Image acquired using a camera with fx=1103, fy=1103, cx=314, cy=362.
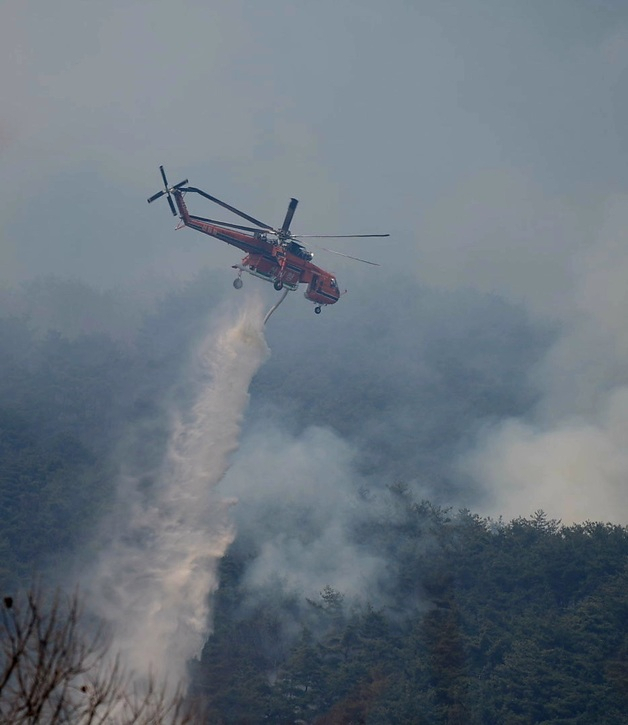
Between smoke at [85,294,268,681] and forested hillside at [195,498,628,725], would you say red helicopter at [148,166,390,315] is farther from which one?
forested hillside at [195,498,628,725]

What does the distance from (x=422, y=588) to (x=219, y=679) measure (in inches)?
809

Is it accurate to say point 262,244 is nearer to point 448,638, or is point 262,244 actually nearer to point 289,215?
point 289,215

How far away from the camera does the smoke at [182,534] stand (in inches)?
2127

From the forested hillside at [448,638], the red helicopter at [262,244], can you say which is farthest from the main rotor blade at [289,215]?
the forested hillside at [448,638]

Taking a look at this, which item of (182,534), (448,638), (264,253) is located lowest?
(182,534)

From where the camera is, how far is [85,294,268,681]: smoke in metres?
54.0

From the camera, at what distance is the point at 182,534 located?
56.7m

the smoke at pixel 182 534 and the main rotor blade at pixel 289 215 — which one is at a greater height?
the main rotor blade at pixel 289 215

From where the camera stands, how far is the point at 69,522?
3543 inches

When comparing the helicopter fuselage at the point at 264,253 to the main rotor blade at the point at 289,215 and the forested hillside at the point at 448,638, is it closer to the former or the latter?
the main rotor blade at the point at 289,215

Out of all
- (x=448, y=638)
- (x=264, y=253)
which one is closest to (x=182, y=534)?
(x=264, y=253)

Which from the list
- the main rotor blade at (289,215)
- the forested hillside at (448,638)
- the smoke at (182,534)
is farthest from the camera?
the forested hillside at (448,638)

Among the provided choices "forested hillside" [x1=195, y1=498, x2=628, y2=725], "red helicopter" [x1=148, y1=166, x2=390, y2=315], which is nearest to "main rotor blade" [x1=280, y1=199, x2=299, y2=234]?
"red helicopter" [x1=148, y1=166, x2=390, y2=315]

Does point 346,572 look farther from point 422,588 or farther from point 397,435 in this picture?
point 397,435
